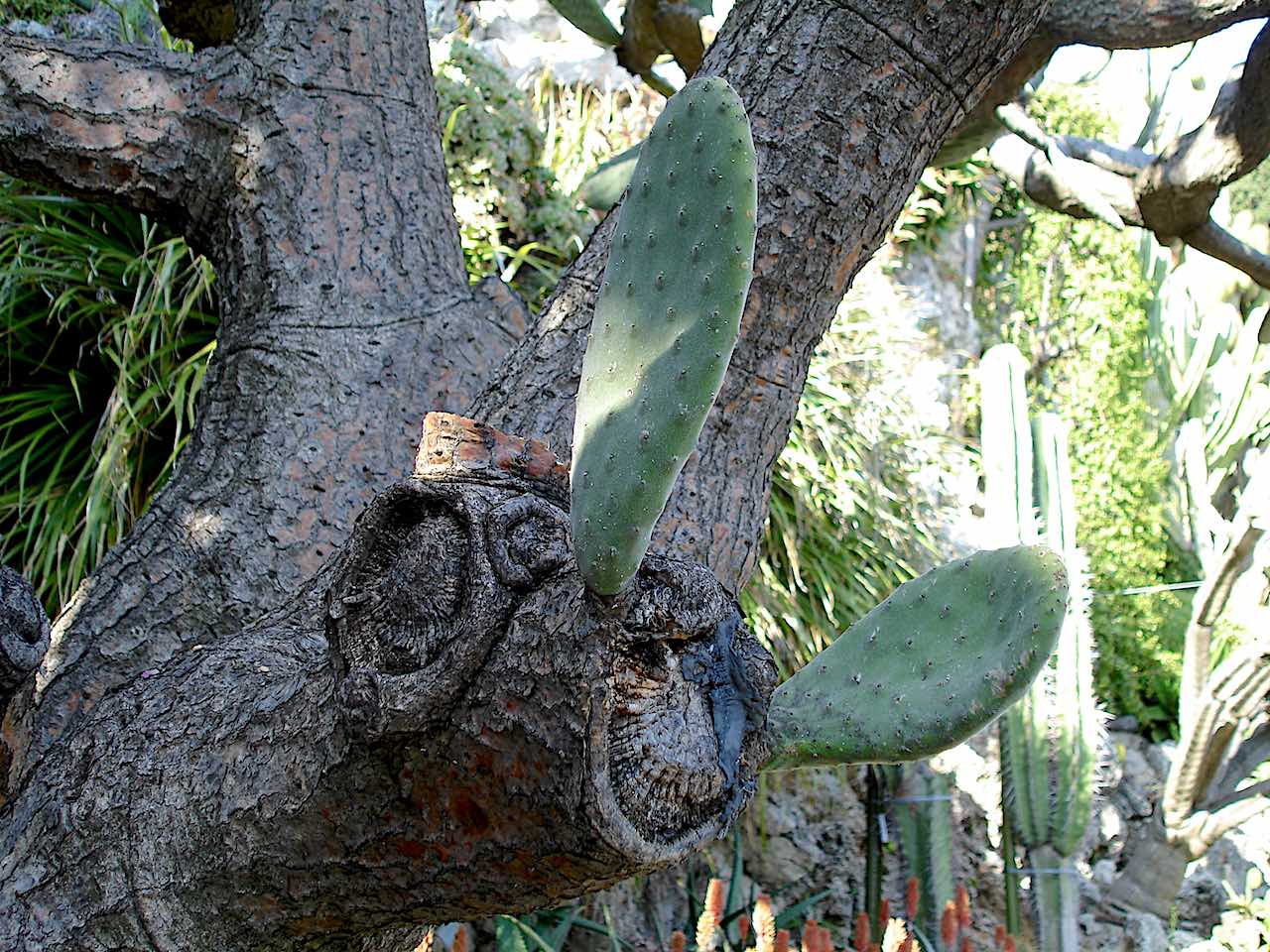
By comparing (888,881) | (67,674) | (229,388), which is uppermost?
(229,388)

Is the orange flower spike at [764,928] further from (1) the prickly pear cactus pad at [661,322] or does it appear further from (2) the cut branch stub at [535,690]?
(1) the prickly pear cactus pad at [661,322]

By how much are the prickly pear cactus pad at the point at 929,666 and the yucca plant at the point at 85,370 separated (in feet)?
7.60

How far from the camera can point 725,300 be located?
2.47 feet

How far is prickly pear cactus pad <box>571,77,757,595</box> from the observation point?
29.0 inches

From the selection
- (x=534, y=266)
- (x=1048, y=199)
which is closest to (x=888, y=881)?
(x=534, y=266)

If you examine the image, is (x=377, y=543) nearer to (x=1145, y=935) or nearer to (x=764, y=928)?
(x=764, y=928)

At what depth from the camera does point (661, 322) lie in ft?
2.57

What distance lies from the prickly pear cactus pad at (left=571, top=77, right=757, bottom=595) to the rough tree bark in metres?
0.10

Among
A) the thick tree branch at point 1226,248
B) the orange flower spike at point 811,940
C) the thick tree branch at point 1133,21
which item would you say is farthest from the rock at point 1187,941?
the thick tree branch at point 1133,21

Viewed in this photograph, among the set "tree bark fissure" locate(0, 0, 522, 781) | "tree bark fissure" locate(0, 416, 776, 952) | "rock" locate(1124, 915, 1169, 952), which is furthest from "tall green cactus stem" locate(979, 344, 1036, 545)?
"tree bark fissure" locate(0, 416, 776, 952)

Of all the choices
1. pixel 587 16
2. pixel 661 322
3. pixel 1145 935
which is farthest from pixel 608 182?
pixel 1145 935

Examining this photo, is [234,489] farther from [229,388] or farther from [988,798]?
[988,798]

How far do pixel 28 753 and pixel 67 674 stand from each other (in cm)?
11

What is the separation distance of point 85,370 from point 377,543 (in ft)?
9.51
